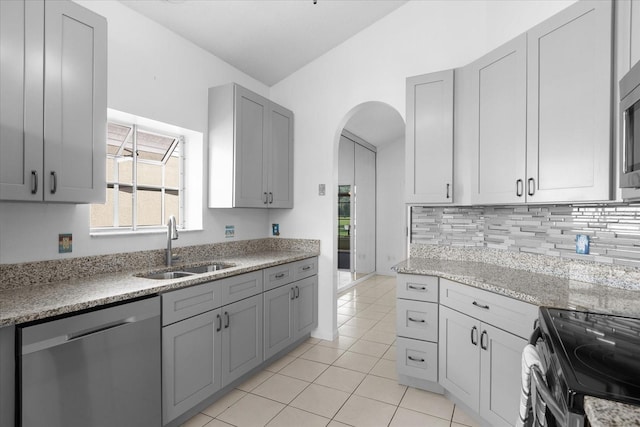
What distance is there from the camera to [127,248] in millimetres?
2420

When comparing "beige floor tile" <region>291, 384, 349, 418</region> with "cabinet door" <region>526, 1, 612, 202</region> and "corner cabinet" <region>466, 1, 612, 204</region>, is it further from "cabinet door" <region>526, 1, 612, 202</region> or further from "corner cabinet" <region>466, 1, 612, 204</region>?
"cabinet door" <region>526, 1, 612, 202</region>

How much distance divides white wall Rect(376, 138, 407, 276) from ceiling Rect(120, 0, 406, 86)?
352 cm

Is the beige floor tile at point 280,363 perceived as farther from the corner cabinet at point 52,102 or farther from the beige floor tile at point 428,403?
the corner cabinet at point 52,102

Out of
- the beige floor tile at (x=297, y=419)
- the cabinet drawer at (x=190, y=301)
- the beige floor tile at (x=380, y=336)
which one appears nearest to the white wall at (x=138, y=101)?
the cabinet drawer at (x=190, y=301)

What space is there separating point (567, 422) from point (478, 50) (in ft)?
9.77

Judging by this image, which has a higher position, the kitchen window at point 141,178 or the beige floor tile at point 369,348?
the kitchen window at point 141,178

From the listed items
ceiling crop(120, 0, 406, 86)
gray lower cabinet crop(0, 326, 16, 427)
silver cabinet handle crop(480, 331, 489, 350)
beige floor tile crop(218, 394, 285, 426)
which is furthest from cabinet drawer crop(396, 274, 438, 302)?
ceiling crop(120, 0, 406, 86)

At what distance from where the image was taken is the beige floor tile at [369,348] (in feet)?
10.5

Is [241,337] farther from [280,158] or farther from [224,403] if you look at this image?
[280,158]

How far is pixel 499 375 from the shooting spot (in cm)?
190

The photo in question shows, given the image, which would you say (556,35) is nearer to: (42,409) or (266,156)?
(266,156)

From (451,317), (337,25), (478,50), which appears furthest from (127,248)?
(478,50)

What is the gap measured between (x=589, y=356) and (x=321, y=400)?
1.89 metres

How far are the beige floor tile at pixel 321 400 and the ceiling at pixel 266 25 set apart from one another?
310 centimetres
